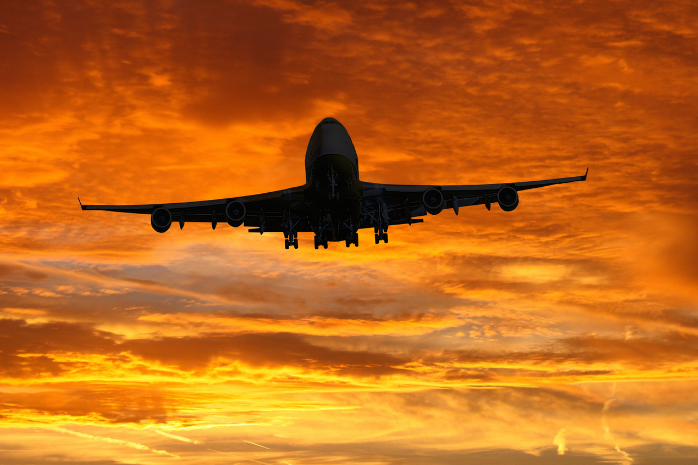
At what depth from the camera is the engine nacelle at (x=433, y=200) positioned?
62938mm

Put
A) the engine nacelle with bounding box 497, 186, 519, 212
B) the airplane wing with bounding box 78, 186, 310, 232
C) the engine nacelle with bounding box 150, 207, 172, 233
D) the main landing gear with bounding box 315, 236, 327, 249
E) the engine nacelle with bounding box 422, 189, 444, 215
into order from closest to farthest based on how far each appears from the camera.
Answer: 1. the engine nacelle with bounding box 422, 189, 444, 215
2. the engine nacelle with bounding box 497, 186, 519, 212
3. the airplane wing with bounding box 78, 186, 310, 232
4. the engine nacelle with bounding box 150, 207, 172, 233
5. the main landing gear with bounding box 315, 236, 327, 249

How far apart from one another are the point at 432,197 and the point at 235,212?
1553 cm

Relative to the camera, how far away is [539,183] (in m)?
65.8

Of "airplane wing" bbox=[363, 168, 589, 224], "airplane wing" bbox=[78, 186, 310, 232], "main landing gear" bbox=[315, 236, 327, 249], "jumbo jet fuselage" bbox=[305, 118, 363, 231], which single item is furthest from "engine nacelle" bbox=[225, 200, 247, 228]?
"airplane wing" bbox=[363, 168, 589, 224]

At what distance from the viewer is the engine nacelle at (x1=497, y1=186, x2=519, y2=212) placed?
63.8 m

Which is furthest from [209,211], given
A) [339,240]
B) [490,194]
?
[490,194]

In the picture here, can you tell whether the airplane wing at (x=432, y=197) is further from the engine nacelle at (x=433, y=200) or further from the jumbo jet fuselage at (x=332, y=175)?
the jumbo jet fuselage at (x=332, y=175)

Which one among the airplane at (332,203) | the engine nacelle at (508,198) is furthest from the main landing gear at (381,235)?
the engine nacelle at (508,198)

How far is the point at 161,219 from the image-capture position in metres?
65.1

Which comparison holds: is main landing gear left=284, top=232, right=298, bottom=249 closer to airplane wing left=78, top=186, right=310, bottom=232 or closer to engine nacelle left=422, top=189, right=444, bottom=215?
airplane wing left=78, top=186, right=310, bottom=232

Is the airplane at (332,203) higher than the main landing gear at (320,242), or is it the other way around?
the airplane at (332,203)

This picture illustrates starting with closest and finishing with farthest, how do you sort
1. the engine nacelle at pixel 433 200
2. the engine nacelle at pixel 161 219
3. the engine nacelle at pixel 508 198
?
1. the engine nacelle at pixel 433 200
2. the engine nacelle at pixel 508 198
3. the engine nacelle at pixel 161 219

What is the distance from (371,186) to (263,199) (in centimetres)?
871

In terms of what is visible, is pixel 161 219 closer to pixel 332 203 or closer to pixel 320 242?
pixel 320 242
